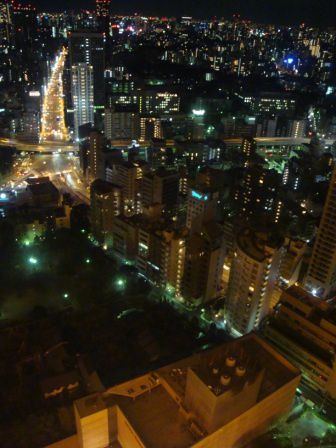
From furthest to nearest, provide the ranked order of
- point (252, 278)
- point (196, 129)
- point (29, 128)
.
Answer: point (196, 129)
point (29, 128)
point (252, 278)

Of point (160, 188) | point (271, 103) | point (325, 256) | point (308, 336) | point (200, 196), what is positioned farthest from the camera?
point (271, 103)

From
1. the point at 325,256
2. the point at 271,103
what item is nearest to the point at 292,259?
the point at 325,256

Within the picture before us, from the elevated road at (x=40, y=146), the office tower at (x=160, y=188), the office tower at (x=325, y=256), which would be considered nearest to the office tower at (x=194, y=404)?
the office tower at (x=325, y=256)

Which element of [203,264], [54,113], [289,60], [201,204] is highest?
[289,60]

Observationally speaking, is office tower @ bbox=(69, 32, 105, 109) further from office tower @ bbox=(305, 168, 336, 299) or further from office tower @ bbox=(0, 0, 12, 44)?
office tower @ bbox=(305, 168, 336, 299)

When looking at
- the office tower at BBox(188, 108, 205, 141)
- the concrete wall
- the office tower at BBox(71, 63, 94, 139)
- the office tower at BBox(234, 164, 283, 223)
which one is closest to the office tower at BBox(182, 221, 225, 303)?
the concrete wall

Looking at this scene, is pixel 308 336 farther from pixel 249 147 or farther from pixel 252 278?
pixel 249 147

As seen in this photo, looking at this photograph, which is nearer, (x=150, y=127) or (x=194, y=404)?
(x=194, y=404)
